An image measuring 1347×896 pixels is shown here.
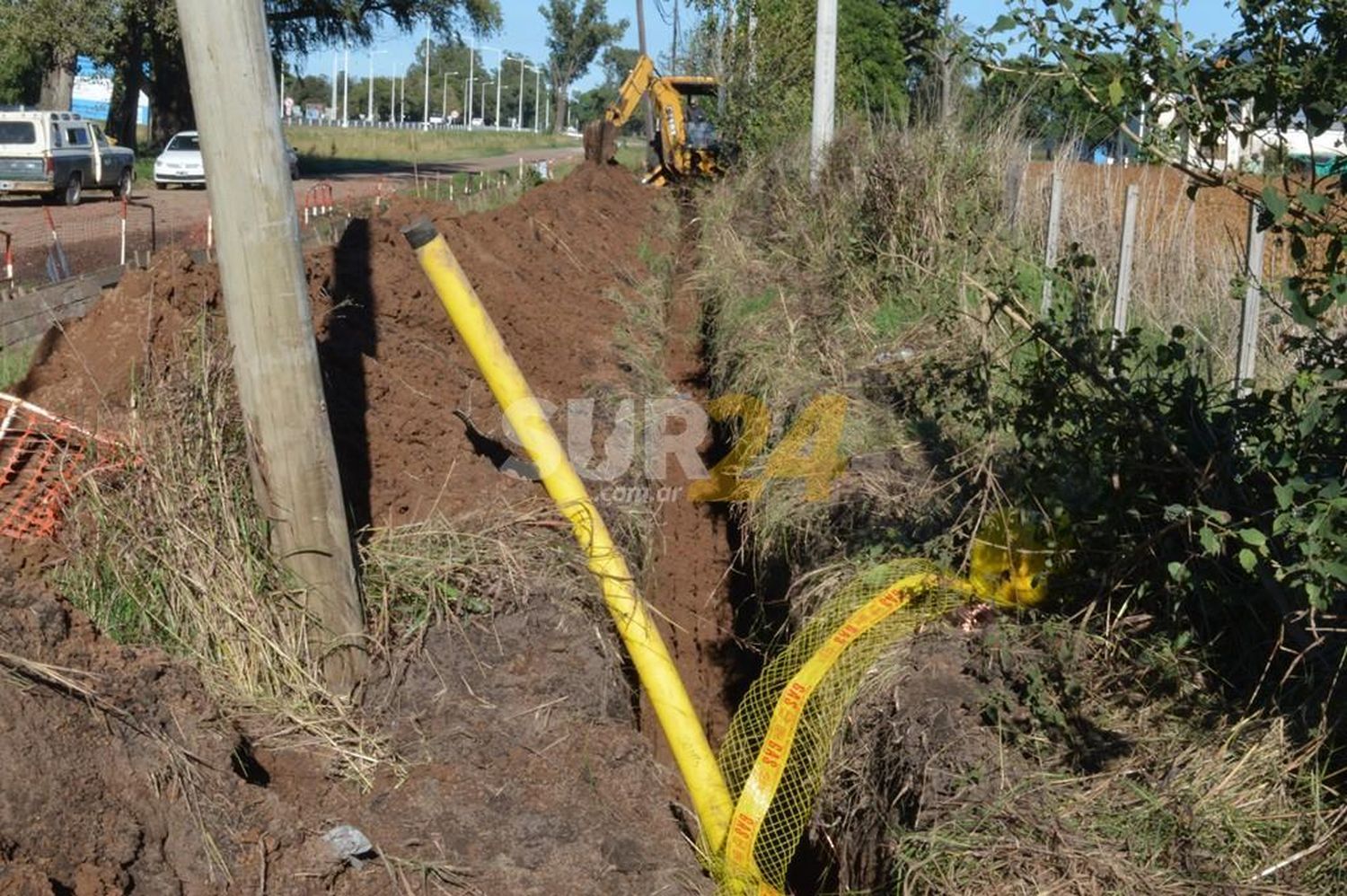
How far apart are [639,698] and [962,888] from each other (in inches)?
114

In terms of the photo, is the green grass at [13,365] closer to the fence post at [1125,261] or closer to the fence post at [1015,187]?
the fence post at [1125,261]

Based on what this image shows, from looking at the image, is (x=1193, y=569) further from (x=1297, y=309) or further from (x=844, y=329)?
(x=844, y=329)

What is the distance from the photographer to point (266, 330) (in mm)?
4562

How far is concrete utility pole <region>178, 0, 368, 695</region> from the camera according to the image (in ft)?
14.3

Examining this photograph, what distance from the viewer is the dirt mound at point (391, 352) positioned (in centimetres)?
579

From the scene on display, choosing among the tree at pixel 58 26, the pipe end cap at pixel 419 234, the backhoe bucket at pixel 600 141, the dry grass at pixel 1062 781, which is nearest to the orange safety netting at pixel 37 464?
the pipe end cap at pixel 419 234

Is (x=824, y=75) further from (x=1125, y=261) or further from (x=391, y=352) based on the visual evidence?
(x=391, y=352)

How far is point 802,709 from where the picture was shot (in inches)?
208

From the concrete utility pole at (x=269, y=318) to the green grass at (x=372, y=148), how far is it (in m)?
40.6

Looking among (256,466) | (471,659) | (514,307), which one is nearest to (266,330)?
(256,466)

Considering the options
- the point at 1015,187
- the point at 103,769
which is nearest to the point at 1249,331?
the point at 103,769

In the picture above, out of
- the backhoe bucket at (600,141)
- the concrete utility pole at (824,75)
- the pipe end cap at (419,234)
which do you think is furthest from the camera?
the backhoe bucket at (600,141)

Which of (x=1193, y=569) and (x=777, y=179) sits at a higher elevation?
(x=777, y=179)

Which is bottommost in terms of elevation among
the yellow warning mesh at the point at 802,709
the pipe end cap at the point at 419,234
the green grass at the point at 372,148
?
the yellow warning mesh at the point at 802,709
